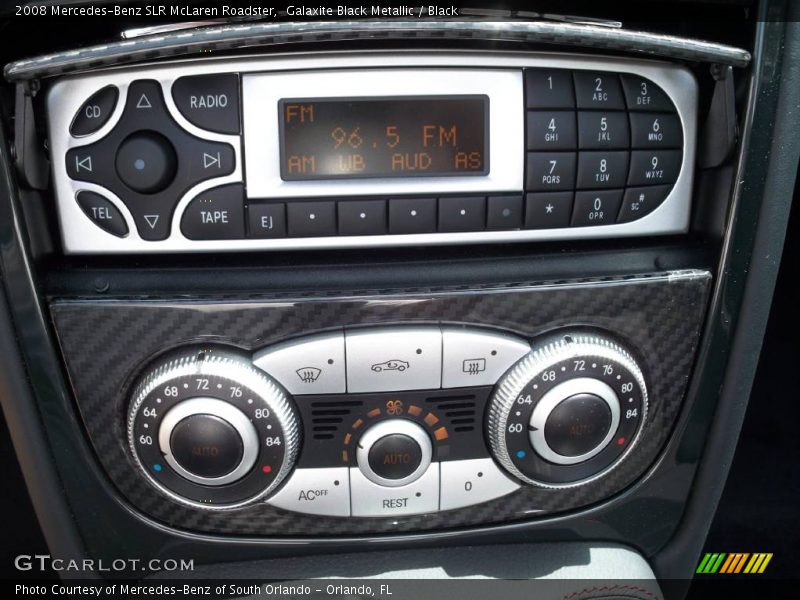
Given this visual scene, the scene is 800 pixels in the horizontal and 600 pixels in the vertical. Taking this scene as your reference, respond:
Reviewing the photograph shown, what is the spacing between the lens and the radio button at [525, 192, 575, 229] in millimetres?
569

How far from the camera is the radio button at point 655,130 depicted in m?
0.57

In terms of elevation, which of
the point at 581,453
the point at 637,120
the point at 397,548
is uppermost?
the point at 637,120

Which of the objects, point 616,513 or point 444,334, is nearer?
point 444,334

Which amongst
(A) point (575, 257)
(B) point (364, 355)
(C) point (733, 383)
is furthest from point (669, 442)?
(B) point (364, 355)

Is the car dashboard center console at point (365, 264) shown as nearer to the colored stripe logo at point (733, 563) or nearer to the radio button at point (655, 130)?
the radio button at point (655, 130)

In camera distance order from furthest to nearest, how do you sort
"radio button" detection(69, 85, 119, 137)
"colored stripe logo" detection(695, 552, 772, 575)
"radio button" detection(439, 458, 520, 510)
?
"colored stripe logo" detection(695, 552, 772, 575) < "radio button" detection(439, 458, 520, 510) < "radio button" detection(69, 85, 119, 137)

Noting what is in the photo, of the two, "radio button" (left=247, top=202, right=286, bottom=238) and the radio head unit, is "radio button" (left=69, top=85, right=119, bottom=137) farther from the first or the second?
"radio button" (left=247, top=202, right=286, bottom=238)

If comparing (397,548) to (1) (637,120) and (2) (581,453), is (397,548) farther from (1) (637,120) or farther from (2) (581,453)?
(1) (637,120)

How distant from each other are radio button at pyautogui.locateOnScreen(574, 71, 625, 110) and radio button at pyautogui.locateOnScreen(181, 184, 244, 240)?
0.94ft

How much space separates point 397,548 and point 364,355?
0.22 meters

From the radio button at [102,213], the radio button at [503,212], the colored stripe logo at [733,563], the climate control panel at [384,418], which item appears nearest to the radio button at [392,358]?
the climate control panel at [384,418]

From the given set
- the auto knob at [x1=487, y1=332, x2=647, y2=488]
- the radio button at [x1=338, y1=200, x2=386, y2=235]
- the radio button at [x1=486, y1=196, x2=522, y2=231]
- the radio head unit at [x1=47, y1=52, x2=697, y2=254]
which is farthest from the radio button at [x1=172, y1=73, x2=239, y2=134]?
the auto knob at [x1=487, y1=332, x2=647, y2=488]

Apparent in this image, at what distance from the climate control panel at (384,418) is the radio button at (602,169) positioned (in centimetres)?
13

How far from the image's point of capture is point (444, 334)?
58 centimetres
